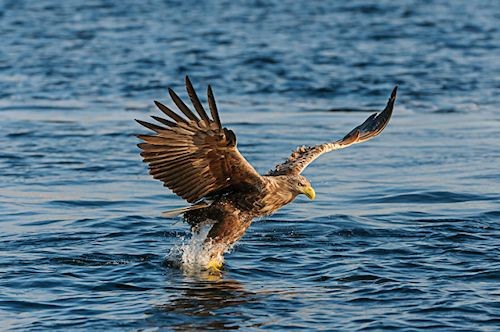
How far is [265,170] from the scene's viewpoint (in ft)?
36.7

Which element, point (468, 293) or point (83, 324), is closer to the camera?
point (83, 324)

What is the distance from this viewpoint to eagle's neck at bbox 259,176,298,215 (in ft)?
25.4

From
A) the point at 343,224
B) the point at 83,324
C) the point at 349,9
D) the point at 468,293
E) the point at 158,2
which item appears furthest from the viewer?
the point at 158,2

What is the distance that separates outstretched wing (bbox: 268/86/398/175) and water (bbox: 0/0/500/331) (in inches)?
24.4

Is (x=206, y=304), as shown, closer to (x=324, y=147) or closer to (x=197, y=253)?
(x=197, y=253)

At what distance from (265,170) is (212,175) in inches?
145

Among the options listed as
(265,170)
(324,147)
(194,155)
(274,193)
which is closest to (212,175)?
(194,155)

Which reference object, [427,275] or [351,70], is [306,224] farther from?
[351,70]

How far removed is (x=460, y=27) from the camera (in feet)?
70.6

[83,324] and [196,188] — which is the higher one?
[196,188]

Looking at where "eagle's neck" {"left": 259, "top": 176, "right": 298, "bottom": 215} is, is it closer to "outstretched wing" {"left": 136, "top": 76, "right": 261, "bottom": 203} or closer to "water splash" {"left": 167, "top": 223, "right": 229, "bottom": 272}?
"outstretched wing" {"left": 136, "top": 76, "right": 261, "bottom": 203}

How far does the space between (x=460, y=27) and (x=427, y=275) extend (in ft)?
47.7

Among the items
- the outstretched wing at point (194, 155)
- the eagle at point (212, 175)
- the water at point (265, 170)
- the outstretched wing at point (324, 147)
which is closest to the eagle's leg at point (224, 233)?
the eagle at point (212, 175)

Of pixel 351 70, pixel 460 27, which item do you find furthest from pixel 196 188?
pixel 460 27
